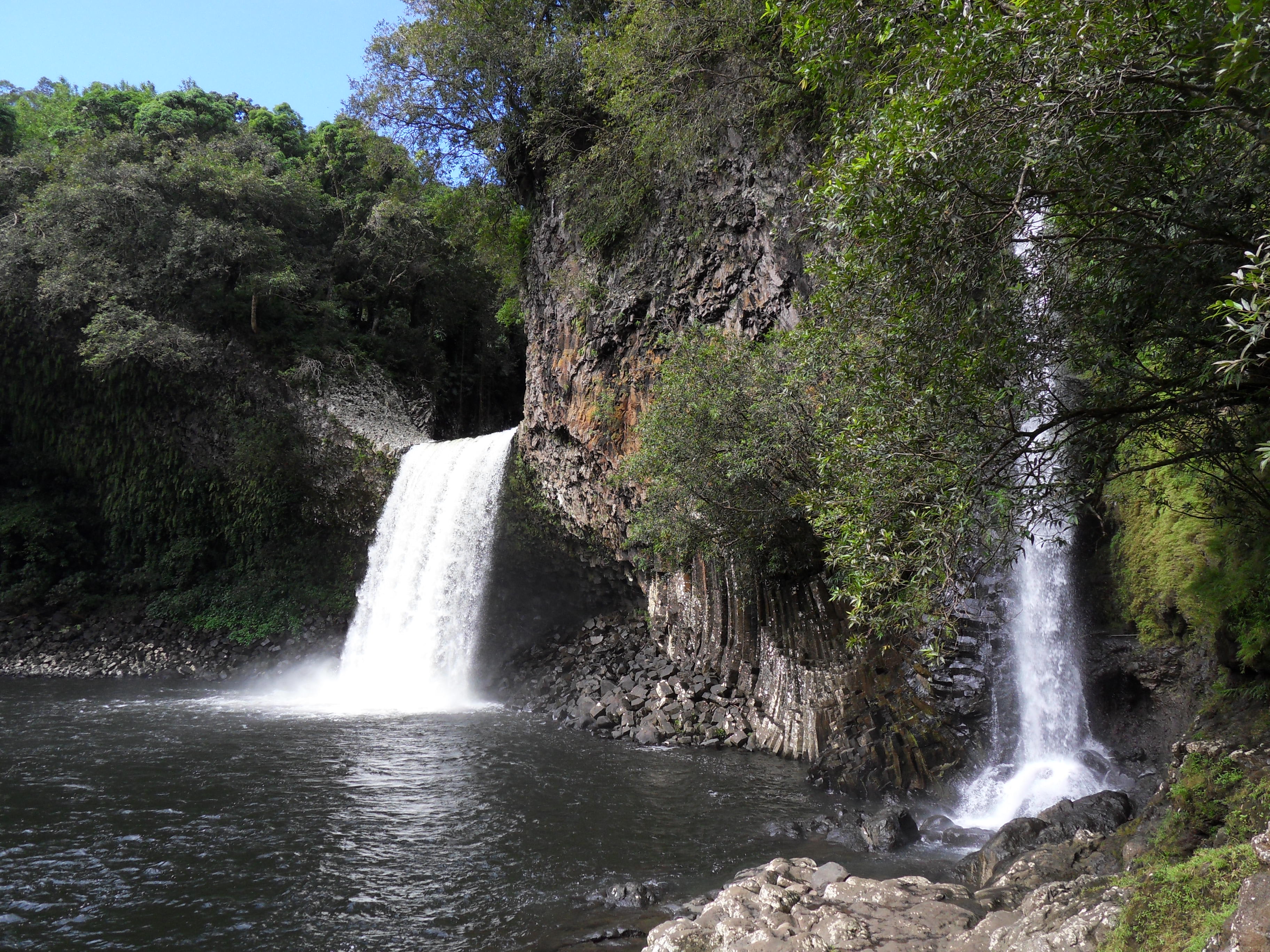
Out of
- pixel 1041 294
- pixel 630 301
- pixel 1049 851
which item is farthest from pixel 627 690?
A: pixel 1041 294

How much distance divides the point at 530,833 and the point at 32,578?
19.9 meters

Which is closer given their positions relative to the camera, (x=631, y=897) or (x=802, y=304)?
(x=631, y=897)

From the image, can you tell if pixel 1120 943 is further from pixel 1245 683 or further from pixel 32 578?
pixel 32 578

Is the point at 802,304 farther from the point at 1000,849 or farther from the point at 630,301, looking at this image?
the point at 1000,849

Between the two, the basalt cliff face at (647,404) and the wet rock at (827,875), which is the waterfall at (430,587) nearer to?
the basalt cliff face at (647,404)

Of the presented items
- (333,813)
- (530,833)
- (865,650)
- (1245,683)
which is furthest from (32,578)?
(1245,683)

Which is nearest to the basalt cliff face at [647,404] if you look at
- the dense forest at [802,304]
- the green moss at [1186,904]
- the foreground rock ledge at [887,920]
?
the dense forest at [802,304]

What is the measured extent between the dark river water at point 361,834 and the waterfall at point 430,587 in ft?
13.5

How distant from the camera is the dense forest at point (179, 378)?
20.8m

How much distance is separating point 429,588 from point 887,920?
14.6m

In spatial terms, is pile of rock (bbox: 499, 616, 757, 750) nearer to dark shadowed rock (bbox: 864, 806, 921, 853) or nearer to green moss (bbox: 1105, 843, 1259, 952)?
dark shadowed rock (bbox: 864, 806, 921, 853)

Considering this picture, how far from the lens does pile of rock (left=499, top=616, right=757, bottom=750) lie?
43.7 feet

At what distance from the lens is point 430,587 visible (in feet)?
60.5

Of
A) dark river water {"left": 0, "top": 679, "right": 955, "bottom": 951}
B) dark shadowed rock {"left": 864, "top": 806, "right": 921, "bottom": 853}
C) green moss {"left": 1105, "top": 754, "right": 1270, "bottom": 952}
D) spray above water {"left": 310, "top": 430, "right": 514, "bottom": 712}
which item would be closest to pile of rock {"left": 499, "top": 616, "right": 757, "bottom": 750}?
dark river water {"left": 0, "top": 679, "right": 955, "bottom": 951}
